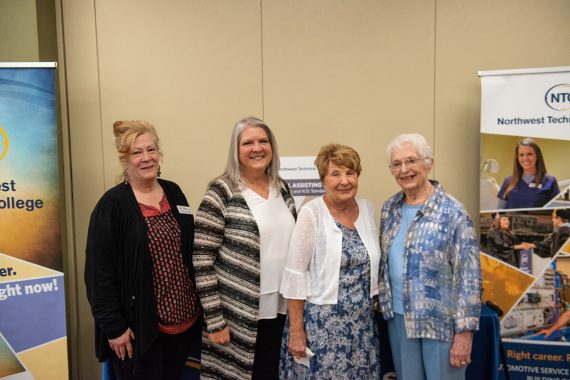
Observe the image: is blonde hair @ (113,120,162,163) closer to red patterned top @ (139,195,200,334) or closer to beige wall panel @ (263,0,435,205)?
red patterned top @ (139,195,200,334)

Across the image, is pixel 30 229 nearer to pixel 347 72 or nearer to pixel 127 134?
pixel 127 134

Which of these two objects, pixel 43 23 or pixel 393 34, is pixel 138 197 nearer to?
pixel 43 23

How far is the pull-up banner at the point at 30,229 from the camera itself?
7.89ft

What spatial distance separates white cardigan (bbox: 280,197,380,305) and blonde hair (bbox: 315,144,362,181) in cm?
20

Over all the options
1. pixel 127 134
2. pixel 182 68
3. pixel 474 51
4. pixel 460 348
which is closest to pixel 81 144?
pixel 182 68

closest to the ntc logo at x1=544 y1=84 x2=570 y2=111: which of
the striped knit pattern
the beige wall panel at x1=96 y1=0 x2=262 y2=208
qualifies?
the beige wall panel at x1=96 y1=0 x2=262 y2=208

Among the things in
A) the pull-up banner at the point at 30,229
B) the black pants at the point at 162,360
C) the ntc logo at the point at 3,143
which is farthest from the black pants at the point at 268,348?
the ntc logo at the point at 3,143

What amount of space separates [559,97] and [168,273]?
2696 millimetres

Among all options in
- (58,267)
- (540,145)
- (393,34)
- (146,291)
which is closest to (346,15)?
(393,34)

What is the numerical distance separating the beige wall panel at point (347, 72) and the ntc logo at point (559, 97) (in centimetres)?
77

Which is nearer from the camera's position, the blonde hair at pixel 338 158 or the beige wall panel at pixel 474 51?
the blonde hair at pixel 338 158

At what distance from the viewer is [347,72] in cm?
309

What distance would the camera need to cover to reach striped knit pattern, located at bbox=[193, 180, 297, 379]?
1787 mm

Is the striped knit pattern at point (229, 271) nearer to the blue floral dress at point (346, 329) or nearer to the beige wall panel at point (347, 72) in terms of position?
the blue floral dress at point (346, 329)
